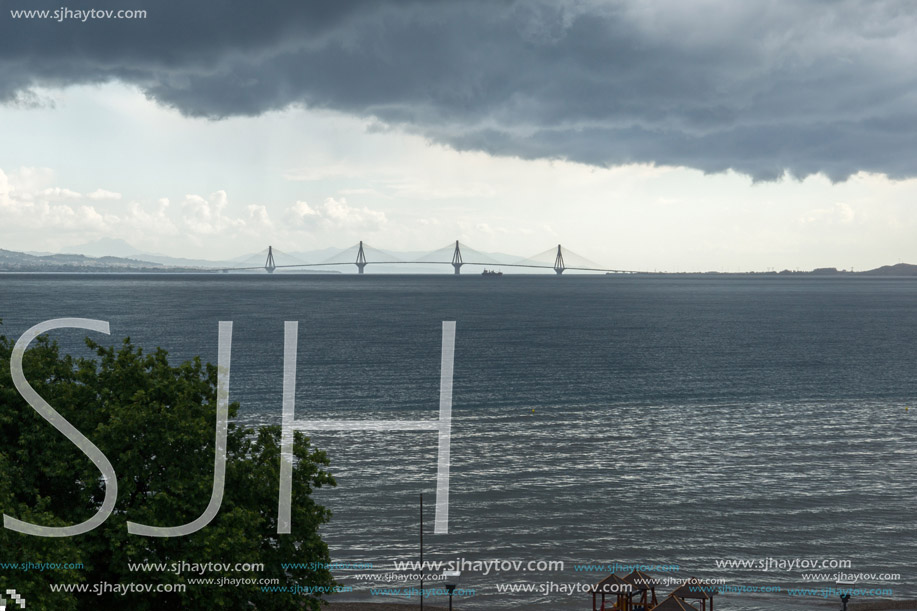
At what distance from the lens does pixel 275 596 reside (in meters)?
27.5

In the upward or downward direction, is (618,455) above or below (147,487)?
below

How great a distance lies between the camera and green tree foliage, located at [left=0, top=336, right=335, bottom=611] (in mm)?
25359

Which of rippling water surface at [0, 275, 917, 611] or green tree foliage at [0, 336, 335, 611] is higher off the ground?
green tree foliage at [0, 336, 335, 611]

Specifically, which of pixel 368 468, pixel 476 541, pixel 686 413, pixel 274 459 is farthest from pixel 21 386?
pixel 686 413

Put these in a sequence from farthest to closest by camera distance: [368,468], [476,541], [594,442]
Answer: [594,442] < [368,468] < [476,541]

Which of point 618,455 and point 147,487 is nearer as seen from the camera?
point 147,487

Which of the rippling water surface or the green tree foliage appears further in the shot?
the rippling water surface

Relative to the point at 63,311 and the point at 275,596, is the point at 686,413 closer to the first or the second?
the point at 275,596

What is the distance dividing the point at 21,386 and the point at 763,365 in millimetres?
104725

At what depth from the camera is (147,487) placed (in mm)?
26969

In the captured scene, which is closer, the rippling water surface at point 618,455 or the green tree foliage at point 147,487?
the green tree foliage at point 147,487

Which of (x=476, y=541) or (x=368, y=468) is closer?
(x=476, y=541)

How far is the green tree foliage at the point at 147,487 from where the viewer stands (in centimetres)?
2536

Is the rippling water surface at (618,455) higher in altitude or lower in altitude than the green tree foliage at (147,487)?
lower
